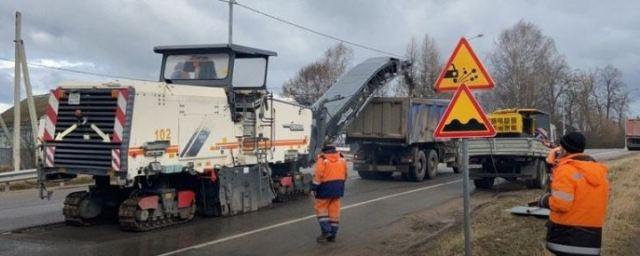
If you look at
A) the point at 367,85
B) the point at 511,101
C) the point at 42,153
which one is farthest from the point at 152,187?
the point at 511,101

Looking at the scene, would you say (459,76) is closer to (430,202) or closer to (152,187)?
(152,187)

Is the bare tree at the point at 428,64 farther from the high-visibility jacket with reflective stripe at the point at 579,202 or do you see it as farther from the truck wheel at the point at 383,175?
the high-visibility jacket with reflective stripe at the point at 579,202

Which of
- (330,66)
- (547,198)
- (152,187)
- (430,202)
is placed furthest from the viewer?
(330,66)

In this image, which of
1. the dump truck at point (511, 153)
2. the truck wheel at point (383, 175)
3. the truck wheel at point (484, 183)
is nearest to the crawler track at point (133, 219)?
the dump truck at point (511, 153)

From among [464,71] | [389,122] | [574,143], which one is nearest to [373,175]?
[389,122]

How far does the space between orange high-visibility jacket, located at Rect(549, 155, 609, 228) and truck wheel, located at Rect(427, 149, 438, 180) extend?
634 inches

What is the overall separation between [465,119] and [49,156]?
680cm

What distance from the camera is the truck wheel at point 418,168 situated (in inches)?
798

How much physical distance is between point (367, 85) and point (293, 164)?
522 cm

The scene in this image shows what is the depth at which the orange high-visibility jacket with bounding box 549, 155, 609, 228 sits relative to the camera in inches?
200

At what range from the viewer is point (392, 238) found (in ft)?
33.0

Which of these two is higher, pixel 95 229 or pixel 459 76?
pixel 459 76

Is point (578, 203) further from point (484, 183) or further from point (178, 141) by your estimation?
point (484, 183)

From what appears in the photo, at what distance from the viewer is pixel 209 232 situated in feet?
34.3
